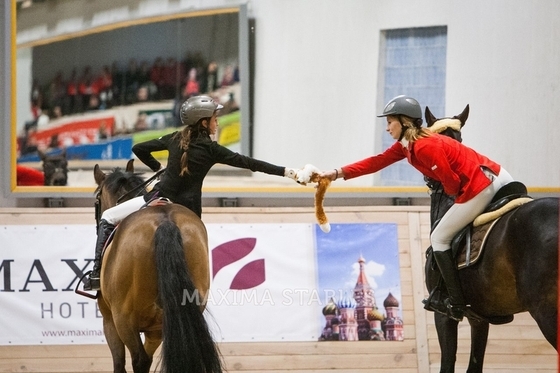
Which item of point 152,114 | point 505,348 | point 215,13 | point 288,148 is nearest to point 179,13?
point 215,13

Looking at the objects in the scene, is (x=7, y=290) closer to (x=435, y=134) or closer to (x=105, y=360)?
(x=105, y=360)

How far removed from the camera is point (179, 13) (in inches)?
319

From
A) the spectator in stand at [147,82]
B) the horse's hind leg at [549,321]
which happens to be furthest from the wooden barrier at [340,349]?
the horse's hind leg at [549,321]

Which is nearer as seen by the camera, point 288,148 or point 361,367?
point 361,367

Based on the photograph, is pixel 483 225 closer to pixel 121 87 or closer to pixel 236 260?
pixel 236 260

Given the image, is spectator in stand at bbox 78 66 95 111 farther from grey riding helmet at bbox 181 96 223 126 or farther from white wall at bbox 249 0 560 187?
grey riding helmet at bbox 181 96 223 126

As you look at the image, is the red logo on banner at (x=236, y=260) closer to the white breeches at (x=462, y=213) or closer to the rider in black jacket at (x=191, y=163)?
the rider in black jacket at (x=191, y=163)

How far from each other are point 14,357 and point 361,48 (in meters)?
4.50

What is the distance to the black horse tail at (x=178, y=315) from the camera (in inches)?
192

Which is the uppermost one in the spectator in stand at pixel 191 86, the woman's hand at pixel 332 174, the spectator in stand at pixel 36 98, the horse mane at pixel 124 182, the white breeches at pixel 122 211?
the spectator in stand at pixel 191 86

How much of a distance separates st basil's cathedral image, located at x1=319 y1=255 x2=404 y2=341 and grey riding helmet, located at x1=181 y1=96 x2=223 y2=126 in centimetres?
283

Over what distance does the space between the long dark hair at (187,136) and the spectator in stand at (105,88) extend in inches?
101

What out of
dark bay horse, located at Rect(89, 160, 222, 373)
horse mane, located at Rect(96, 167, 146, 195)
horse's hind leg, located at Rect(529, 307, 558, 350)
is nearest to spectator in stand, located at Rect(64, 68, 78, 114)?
horse mane, located at Rect(96, 167, 146, 195)

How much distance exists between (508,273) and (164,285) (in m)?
2.15
